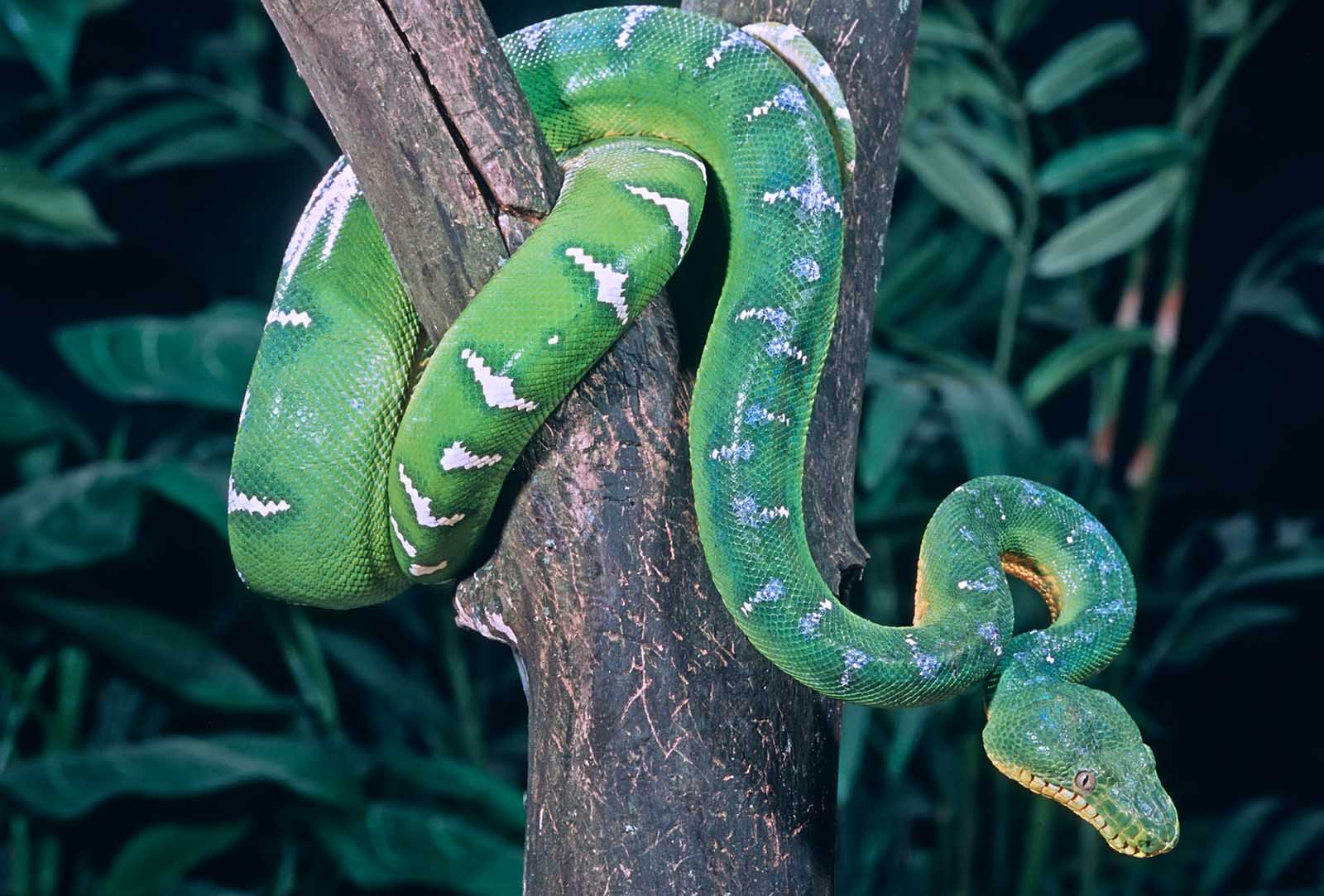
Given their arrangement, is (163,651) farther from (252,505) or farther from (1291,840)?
(1291,840)

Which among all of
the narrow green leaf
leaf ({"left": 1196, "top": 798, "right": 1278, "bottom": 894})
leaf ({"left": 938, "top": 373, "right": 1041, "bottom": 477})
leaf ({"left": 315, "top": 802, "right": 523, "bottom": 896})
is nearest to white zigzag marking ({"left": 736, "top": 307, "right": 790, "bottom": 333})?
leaf ({"left": 938, "top": 373, "right": 1041, "bottom": 477})

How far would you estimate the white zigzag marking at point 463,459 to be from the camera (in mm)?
1313

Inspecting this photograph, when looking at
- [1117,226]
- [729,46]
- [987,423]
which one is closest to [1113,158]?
[1117,226]

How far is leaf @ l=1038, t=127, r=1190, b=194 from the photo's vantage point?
8.91 feet

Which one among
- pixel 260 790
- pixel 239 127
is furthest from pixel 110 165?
pixel 260 790

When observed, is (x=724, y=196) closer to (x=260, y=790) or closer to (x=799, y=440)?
(x=799, y=440)

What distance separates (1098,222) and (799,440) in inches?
68.2

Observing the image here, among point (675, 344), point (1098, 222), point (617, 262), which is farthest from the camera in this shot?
point (1098, 222)

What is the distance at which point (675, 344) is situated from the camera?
142 cm

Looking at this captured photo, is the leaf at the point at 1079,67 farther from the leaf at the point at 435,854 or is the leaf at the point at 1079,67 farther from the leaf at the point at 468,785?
the leaf at the point at 435,854

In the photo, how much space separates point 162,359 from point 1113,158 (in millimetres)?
2248

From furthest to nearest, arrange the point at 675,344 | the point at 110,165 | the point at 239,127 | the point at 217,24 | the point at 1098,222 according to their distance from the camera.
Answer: the point at 217,24, the point at 110,165, the point at 239,127, the point at 1098,222, the point at 675,344

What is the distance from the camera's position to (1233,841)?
3146mm

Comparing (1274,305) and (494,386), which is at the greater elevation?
(494,386)
